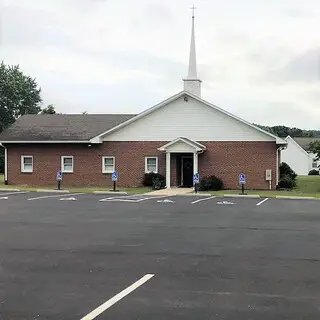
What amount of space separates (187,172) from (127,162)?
13.3ft

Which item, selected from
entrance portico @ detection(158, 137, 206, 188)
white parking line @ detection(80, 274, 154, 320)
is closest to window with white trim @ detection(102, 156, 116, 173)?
entrance portico @ detection(158, 137, 206, 188)

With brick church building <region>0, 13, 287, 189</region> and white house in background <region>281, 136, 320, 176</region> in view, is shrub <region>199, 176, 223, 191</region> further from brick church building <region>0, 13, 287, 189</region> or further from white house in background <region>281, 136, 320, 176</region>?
white house in background <region>281, 136, 320, 176</region>

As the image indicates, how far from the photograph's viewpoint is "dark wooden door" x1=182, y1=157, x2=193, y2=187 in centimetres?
3881

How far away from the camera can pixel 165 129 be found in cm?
3797

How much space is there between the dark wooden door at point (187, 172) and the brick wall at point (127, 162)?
1226 millimetres

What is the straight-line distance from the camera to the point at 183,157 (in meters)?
38.7

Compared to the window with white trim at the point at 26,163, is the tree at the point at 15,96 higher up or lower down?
higher up

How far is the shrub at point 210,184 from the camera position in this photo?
3562cm

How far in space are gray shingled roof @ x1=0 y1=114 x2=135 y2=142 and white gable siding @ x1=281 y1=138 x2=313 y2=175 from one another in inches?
1722

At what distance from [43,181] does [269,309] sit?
112 ft

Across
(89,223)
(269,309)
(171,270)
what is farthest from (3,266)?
(89,223)

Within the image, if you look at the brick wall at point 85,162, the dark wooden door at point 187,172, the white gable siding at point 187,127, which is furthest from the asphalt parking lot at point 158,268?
the dark wooden door at point 187,172

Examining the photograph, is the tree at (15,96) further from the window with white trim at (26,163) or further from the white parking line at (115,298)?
the white parking line at (115,298)

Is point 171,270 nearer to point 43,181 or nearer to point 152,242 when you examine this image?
point 152,242
